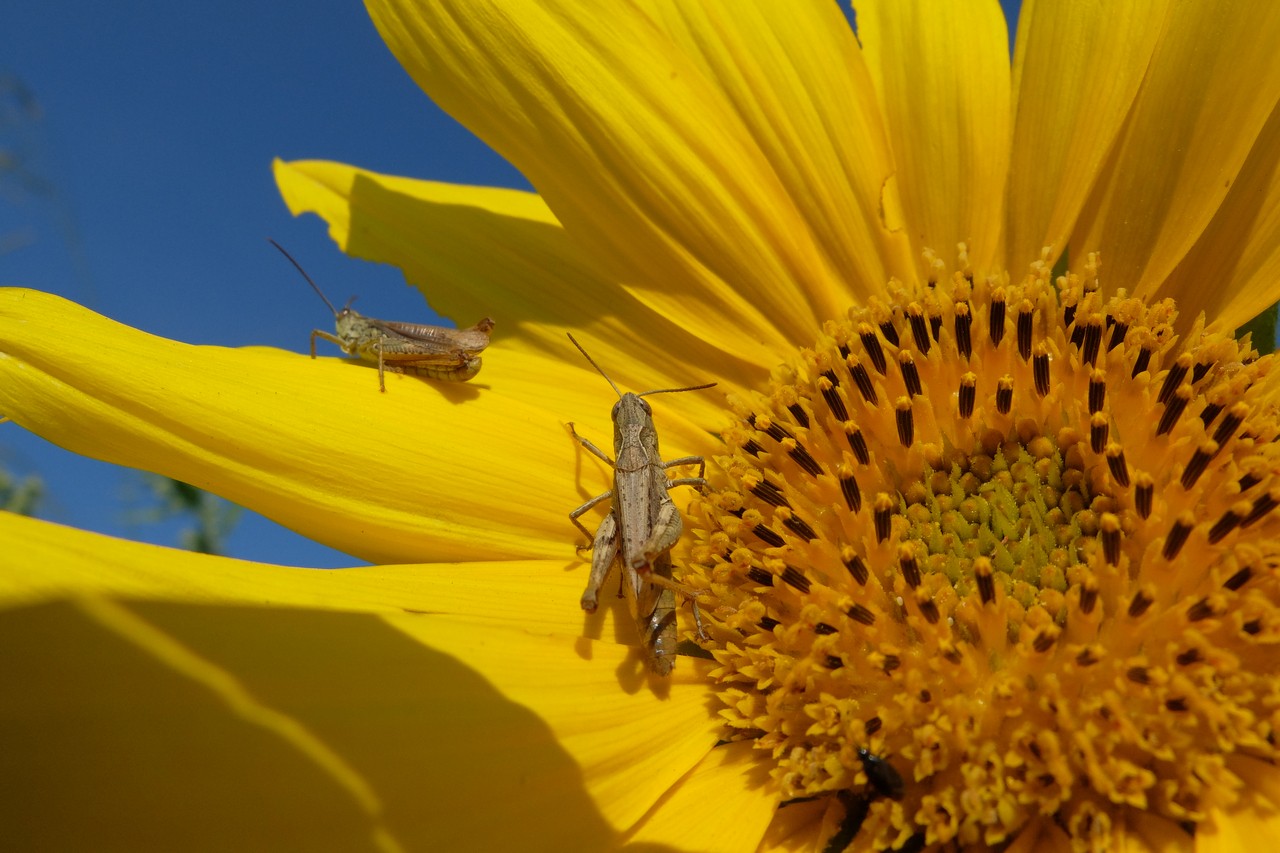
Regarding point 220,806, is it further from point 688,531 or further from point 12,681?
point 688,531

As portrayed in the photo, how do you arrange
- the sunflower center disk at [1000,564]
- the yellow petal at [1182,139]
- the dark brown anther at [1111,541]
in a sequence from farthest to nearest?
the yellow petal at [1182,139] < the dark brown anther at [1111,541] < the sunflower center disk at [1000,564]

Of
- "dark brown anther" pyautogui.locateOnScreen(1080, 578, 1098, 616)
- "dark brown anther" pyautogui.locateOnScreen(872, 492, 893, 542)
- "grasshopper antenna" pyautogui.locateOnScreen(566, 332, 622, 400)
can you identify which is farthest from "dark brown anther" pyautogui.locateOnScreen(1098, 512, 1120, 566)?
"grasshopper antenna" pyautogui.locateOnScreen(566, 332, 622, 400)

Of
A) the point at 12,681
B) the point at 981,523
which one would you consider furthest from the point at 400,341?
the point at 981,523

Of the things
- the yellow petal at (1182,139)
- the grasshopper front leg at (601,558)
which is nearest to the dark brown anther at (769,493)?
the grasshopper front leg at (601,558)

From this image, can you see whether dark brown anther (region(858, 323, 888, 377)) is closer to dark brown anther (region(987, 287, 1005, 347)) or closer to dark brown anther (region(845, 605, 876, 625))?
dark brown anther (region(987, 287, 1005, 347))

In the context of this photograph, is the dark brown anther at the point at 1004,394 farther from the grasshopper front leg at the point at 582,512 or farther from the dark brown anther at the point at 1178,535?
the grasshopper front leg at the point at 582,512

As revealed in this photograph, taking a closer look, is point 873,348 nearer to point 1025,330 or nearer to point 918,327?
point 918,327
